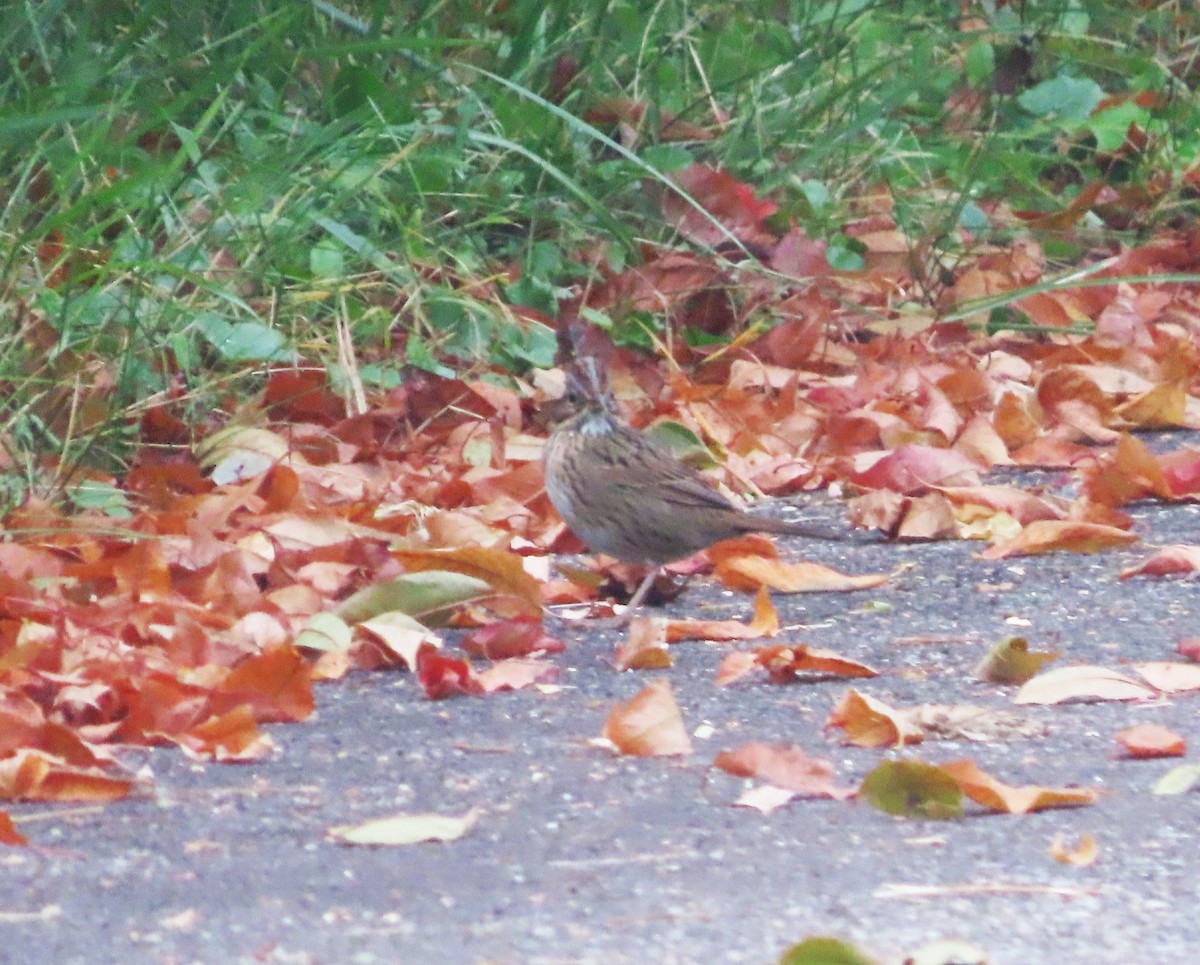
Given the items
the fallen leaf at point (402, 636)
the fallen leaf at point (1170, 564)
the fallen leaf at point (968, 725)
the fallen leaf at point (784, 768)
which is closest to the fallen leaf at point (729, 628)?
the fallen leaf at point (402, 636)

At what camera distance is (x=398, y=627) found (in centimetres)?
390

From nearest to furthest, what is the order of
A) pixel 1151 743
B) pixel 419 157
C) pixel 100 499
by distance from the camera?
pixel 1151 743 → pixel 100 499 → pixel 419 157

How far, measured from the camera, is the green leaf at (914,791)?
292 centimetres

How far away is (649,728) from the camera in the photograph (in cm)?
326

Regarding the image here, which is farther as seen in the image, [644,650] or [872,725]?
[644,650]

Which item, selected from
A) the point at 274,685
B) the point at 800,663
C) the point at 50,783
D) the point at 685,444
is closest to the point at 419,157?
the point at 685,444

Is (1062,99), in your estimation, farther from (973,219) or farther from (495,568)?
(495,568)

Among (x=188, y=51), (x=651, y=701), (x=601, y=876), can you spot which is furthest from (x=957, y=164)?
(x=601, y=876)

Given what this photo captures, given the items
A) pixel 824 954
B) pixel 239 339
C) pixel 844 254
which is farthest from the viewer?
pixel 844 254

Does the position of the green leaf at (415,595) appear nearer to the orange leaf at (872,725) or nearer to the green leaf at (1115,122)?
the orange leaf at (872,725)

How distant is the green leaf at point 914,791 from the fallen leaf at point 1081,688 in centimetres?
67

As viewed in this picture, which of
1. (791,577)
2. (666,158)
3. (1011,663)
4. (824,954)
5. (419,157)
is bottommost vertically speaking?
(791,577)

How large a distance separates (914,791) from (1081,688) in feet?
2.40

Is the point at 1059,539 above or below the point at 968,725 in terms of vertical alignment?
below
